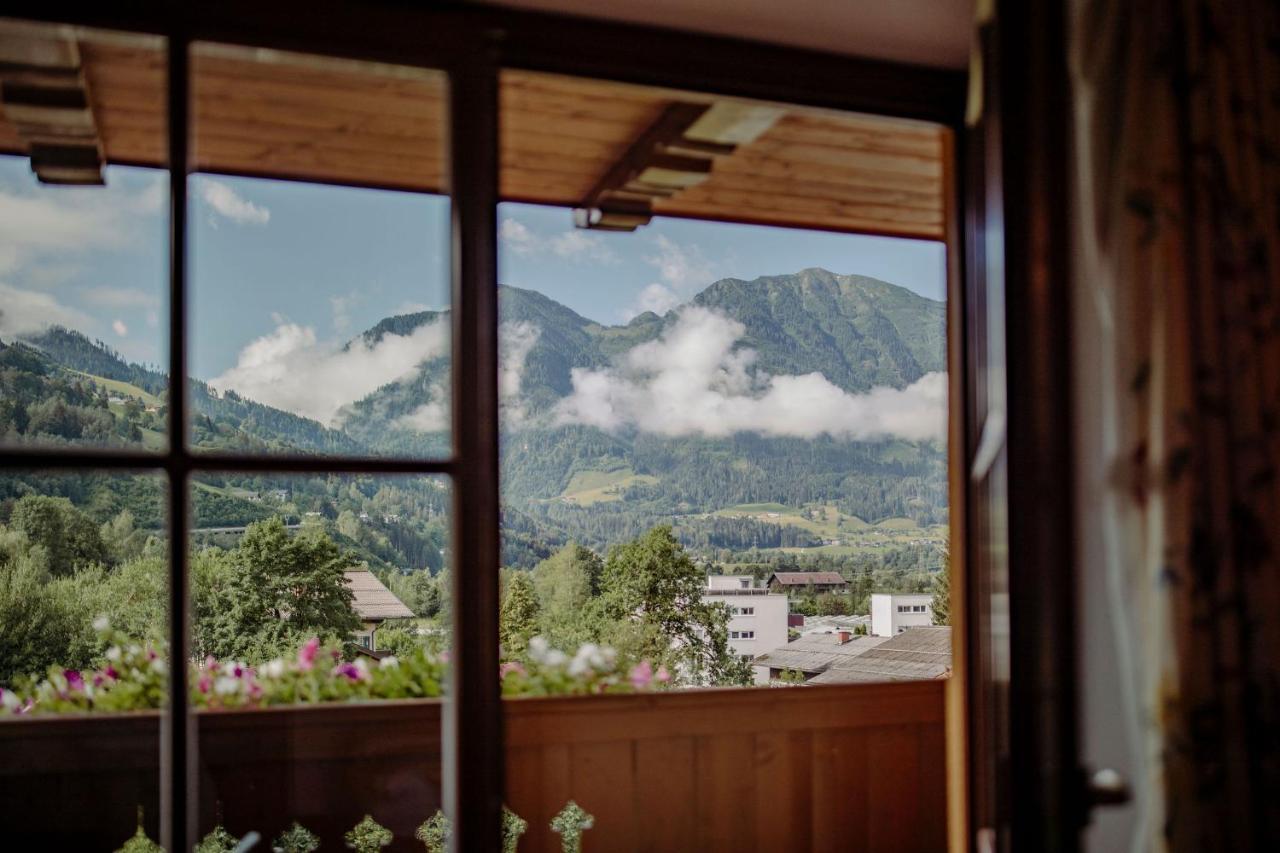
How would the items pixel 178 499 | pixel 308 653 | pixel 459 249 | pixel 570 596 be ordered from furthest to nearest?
1. pixel 570 596
2. pixel 308 653
3. pixel 459 249
4. pixel 178 499

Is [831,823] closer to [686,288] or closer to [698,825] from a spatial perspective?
[698,825]

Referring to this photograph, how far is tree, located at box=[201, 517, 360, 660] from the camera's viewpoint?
5.76 feet

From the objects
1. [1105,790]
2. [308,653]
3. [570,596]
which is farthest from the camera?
[570,596]

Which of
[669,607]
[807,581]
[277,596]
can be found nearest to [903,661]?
[807,581]

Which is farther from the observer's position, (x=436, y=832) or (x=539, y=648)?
(x=539, y=648)

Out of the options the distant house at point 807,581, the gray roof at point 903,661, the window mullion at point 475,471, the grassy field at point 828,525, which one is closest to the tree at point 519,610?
the grassy field at point 828,525

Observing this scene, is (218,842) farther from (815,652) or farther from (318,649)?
(815,652)

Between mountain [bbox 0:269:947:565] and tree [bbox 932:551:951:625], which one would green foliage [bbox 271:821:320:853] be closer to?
mountain [bbox 0:269:947:565]

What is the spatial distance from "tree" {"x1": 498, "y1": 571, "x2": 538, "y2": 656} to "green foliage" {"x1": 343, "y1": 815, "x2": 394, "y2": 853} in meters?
1.18

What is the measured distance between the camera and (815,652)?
3.21 metres

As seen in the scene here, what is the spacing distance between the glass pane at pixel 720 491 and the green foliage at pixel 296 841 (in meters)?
1.09

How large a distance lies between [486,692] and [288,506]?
0.47 m

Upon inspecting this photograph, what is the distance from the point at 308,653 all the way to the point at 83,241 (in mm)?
805

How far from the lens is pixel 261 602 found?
1824mm
